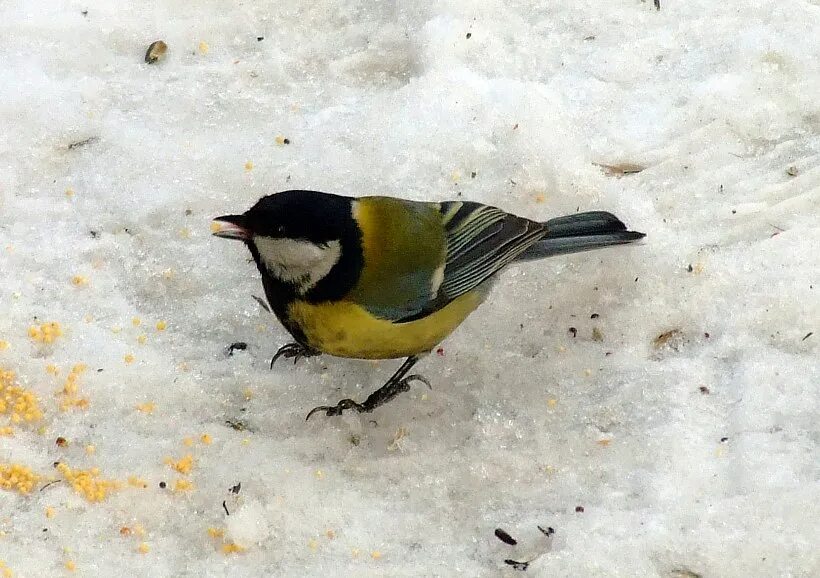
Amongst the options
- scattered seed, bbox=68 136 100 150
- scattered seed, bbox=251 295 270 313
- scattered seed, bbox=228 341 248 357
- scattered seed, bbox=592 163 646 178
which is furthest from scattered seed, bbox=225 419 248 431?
scattered seed, bbox=592 163 646 178

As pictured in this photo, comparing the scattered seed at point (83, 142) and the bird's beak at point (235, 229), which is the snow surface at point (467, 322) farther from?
the bird's beak at point (235, 229)

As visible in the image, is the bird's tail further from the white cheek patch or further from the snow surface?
the white cheek patch

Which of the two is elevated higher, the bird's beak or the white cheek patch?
the bird's beak

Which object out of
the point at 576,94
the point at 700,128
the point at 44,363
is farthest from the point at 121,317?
the point at 700,128

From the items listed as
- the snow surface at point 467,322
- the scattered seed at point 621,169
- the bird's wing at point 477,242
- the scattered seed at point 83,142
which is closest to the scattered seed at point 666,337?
the snow surface at point 467,322

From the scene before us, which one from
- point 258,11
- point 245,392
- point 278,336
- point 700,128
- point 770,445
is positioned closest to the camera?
point 770,445

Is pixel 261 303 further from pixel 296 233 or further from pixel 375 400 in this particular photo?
pixel 296 233

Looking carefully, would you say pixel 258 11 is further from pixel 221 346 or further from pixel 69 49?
pixel 221 346
